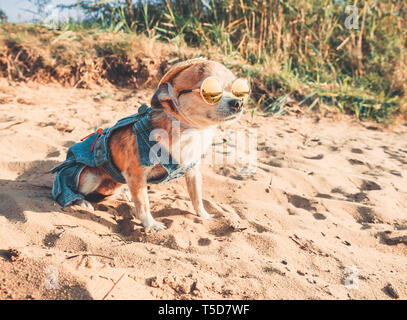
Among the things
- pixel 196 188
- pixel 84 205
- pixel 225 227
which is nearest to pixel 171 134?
pixel 196 188

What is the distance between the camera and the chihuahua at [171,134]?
6.90 ft

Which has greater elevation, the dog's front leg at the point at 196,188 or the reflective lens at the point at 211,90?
the reflective lens at the point at 211,90

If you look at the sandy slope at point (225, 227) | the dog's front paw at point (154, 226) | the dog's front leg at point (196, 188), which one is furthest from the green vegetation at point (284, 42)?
the dog's front paw at point (154, 226)

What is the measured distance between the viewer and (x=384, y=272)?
7.27 feet

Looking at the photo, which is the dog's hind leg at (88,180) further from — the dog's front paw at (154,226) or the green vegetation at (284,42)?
the green vegetation at (284,42)

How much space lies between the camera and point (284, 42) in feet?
20.1

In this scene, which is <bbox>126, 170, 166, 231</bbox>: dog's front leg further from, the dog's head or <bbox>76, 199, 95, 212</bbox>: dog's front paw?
the dog's head

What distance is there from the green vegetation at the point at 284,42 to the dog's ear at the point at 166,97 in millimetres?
3183

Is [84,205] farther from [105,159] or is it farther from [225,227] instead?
[225,227]
